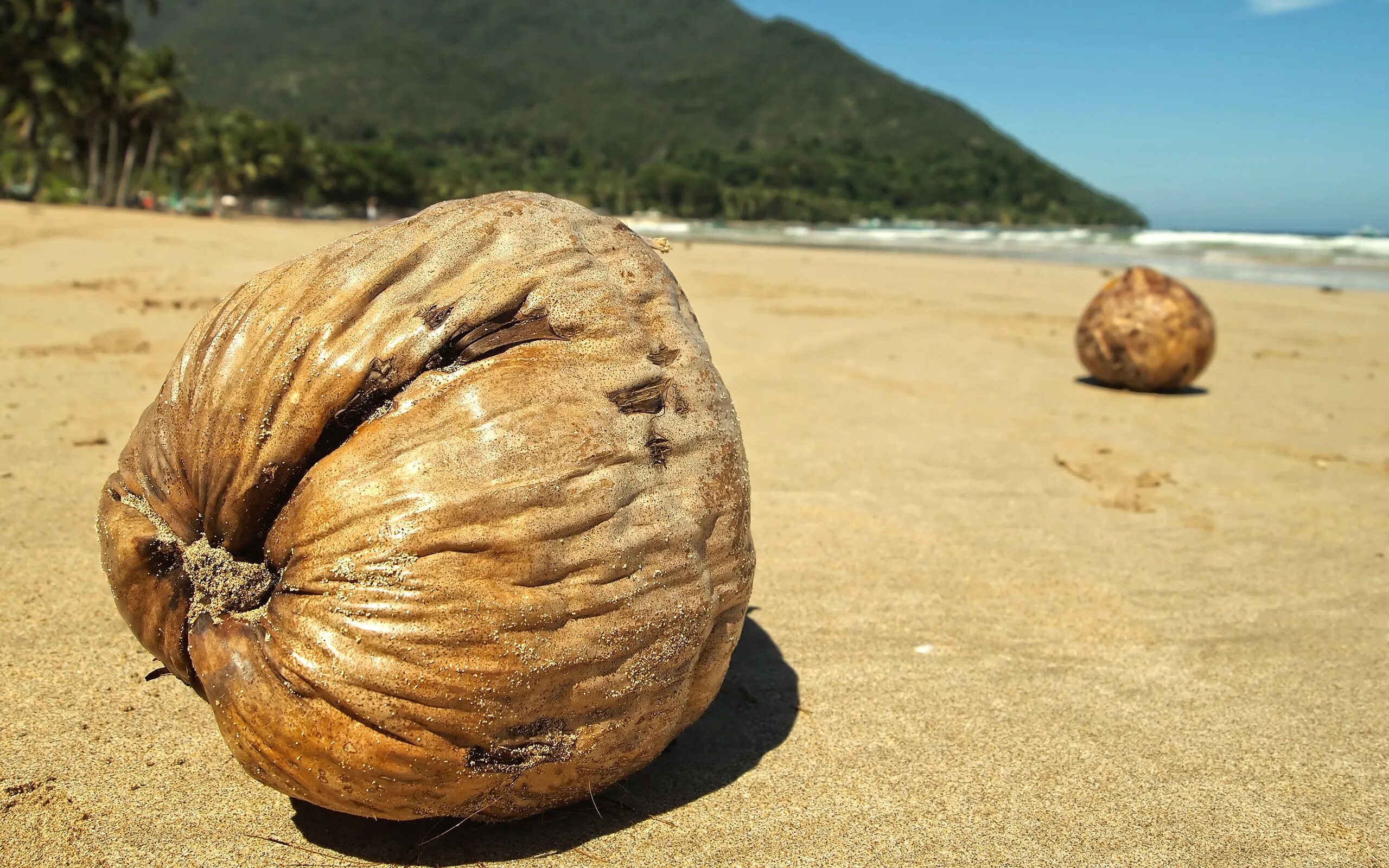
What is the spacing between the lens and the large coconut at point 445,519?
1.75 meters

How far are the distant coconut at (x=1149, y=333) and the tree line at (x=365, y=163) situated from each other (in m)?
15.9

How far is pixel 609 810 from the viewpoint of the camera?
7.09ft

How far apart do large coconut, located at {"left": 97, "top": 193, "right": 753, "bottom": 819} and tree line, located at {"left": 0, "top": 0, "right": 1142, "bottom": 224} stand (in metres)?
19.7

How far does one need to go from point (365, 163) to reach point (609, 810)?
74102mm

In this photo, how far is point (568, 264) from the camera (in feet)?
6.85

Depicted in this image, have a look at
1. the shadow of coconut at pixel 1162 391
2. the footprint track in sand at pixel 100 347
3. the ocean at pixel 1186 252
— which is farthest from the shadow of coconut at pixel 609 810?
the ocean at pixel 1186 252

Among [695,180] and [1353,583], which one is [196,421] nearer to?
[1353,583]

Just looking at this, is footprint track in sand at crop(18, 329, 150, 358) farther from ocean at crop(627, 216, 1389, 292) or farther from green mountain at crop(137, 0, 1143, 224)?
green mountain at crop(137, 0, 1143, 224)

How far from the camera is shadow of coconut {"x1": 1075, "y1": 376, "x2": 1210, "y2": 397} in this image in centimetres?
795

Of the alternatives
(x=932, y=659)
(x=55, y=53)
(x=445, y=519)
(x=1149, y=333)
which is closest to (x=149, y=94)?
(x=55, y=53)

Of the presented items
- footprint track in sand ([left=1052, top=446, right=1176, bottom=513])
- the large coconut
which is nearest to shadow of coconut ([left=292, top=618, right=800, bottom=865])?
the large coconut

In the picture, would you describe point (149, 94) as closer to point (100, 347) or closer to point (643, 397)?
point (100, 347)

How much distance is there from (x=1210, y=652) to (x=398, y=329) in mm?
2815

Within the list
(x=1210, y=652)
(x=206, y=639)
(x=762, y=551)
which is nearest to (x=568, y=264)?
(x=206, y=639)
